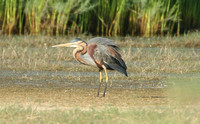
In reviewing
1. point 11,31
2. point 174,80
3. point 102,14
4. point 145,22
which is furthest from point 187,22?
point 174,80

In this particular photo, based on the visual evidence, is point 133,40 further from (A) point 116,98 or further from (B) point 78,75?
(A) point 116,98

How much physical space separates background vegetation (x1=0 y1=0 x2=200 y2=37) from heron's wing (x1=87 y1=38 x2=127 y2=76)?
736 cm

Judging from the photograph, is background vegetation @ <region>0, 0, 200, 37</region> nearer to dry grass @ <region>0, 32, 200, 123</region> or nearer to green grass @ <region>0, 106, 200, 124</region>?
dry grass @ <region>0, 32, 200, 123</region>

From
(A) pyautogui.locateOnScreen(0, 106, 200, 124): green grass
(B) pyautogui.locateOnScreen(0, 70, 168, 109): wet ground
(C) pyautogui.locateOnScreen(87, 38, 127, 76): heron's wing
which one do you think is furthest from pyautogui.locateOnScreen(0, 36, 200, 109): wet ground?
(A) pyautogui.locateOnScreen(0, 106, 200, 124): green grass

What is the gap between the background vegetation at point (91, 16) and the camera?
45.8 ft

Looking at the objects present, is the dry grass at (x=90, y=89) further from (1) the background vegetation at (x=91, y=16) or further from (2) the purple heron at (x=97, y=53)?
(1) the background vegetation at (x=91, y=16)

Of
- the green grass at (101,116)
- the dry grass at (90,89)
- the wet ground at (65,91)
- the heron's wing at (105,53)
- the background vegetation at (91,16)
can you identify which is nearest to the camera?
the green grass at (101,116)

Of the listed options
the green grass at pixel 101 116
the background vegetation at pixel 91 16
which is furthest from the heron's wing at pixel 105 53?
the background vegetation at pixel 91 16

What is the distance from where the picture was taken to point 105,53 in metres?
6.55

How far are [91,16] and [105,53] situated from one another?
8.96 metres

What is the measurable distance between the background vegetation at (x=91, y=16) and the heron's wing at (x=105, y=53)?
7.36 m

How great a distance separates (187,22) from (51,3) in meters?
4.95

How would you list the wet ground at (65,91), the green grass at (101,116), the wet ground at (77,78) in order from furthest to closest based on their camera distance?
the wet ground at (77,78), the wet ground at (65,91), the green grass at (101,116)

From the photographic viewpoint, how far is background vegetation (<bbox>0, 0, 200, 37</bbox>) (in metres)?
14.0
